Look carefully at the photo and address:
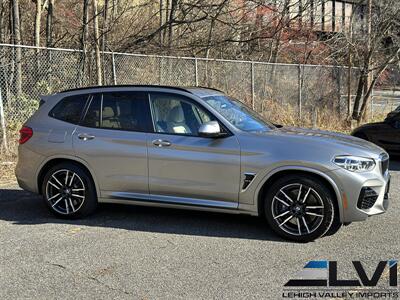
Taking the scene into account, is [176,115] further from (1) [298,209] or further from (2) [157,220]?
(1) [298,209]

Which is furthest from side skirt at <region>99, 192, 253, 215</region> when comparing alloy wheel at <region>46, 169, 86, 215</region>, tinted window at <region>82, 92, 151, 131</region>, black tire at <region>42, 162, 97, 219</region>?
tinted window at <region>82, 92, 151, 131</region>

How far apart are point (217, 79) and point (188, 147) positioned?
966 centimetres

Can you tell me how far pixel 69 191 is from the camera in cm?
645

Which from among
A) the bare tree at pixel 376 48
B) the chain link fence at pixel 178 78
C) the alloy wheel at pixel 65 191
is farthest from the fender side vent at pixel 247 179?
the bare tree at pixel 376 48

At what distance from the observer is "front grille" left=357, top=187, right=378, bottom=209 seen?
532cm

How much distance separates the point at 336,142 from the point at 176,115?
190 cm

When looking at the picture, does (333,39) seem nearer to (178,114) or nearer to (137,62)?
(137,62)

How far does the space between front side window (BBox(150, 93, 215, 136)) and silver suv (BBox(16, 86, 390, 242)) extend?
0.01 m

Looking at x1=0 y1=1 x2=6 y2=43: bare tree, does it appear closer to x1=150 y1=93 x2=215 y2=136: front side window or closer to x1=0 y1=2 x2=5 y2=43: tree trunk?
x1=0 y1=2 x2=5 y2=43: tree trunk

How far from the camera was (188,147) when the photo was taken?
5.82 m

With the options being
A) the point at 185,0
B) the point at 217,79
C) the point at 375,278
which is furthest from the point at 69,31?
the point at 375,278

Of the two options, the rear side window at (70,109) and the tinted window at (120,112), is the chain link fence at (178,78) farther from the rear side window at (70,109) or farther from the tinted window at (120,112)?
the tinted window at (120,112)

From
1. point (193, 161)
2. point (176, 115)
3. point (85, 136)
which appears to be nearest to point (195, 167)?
point (193, 161)

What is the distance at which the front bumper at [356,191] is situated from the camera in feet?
17.4
